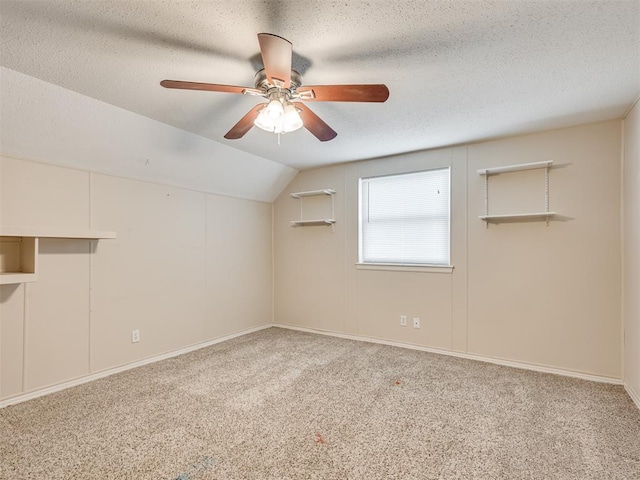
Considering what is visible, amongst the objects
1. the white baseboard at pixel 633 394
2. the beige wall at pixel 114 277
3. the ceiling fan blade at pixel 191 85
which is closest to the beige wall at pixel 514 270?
the white baseboard at pixel 633 394

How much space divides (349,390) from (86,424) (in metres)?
1.91

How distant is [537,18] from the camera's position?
1633mm

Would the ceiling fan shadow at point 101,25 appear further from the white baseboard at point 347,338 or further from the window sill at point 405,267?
the window sill at point 405,267

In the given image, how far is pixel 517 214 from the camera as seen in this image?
10.7 ft

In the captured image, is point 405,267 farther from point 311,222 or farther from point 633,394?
point 633,394

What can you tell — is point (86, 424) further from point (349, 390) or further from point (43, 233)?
point (349, 390)

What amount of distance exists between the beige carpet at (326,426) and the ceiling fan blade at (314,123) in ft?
6.64

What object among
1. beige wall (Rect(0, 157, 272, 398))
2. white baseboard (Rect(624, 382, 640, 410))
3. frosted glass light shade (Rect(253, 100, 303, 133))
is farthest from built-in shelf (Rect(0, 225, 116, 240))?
white baseboard (Rect(624, 382, 640, 410))

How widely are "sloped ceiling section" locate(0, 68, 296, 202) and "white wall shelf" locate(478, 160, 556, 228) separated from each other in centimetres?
261

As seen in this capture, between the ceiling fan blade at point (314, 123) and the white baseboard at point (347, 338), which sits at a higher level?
the ceiling fan blade at point (314, 123)

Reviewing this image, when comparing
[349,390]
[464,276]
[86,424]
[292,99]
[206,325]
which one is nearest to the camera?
[292,99]

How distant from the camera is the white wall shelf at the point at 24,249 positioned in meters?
2.39

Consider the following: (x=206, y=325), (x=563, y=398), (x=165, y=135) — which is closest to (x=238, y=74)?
(x=165, y=135)

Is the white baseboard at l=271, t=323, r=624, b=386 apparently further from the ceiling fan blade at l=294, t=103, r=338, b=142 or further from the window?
the ceiling fan blade at l=294, t=103, r=338, b=142
